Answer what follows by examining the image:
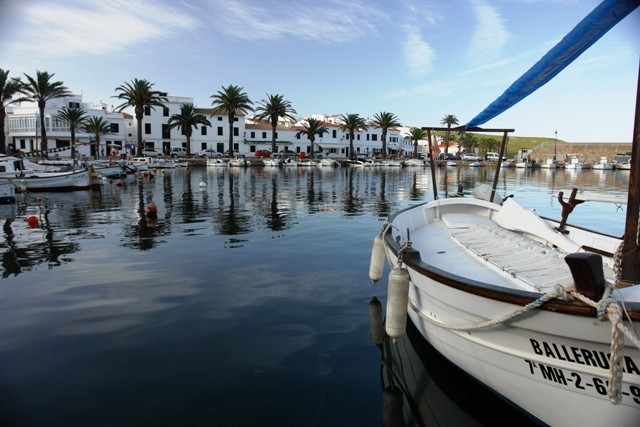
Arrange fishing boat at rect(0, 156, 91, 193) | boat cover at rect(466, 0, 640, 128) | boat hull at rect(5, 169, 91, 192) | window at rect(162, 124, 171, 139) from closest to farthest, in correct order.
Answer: boat cover at rect(466, 0, 640, 128), fishing boat at rect(0, 156, 91, 193), boat hull at rect(5, 169, 91, 192), window at rect(162, 124, 171, 139)

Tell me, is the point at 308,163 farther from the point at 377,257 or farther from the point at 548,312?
the point at 548,312

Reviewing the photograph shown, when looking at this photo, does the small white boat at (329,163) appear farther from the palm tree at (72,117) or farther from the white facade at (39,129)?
the palm tree at (72,117)

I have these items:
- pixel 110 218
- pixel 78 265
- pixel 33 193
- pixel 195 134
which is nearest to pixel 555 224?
pixel 78 265

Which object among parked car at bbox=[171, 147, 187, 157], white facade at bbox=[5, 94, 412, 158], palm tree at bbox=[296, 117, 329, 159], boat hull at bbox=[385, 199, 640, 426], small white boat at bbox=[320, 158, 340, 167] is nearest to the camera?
boat hull at bbox=[385, 199, 640, 426]

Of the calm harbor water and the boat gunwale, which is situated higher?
the boat gunwale

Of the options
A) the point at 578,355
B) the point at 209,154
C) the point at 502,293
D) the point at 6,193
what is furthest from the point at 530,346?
the point at 209,154

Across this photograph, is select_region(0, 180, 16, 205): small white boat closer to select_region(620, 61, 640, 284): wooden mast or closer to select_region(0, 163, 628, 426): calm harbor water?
select_region(0, 163, 628, 426): calm harbor water

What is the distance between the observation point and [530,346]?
423 cm

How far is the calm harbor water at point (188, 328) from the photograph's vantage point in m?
5.34

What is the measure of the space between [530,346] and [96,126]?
82.9 meters

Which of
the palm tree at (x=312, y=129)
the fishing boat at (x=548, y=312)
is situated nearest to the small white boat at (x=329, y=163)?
the palm tree at (x=312, y=129)

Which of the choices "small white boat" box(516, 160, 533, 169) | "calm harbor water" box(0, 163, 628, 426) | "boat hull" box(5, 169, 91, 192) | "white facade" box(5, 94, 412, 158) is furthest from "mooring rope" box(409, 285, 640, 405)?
"small white boat" box(516, 160, 533, 169)

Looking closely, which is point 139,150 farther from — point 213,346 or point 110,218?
point 213,346

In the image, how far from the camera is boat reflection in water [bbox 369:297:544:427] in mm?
5223
